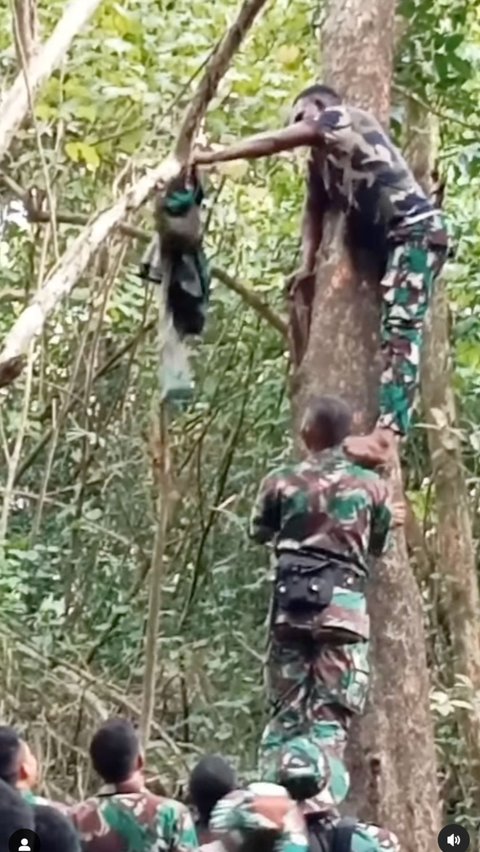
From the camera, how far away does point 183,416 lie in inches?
246

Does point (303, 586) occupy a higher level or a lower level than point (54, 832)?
higher

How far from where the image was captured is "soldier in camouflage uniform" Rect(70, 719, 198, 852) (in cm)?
302

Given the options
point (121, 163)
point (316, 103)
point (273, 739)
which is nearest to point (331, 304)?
point (316, 103)

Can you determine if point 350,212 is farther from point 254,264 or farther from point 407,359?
point 254,264

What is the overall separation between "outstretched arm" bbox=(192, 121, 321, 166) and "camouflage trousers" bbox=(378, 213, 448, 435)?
350 mm

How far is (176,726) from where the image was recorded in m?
5.91

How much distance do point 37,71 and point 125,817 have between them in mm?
1448

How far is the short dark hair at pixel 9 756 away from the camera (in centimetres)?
281

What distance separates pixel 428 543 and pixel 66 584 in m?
1.58

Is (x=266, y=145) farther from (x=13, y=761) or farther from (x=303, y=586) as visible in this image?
(x=13, y=761)

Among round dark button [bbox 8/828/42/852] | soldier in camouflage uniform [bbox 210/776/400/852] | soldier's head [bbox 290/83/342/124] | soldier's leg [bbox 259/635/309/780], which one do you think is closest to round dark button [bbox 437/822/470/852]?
soldier's leg [bbox 259/635/309/780]

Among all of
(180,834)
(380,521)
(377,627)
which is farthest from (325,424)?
(180,834)

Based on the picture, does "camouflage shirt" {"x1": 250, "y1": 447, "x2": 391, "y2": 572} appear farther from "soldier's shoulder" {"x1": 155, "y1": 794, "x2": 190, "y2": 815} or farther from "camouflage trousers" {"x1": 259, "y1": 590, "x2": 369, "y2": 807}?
"soldier's shoulder" {"x1": 155, "y1": 794, "x2": 190, "y2": 815}

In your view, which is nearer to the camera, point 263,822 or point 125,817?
point 263,822
